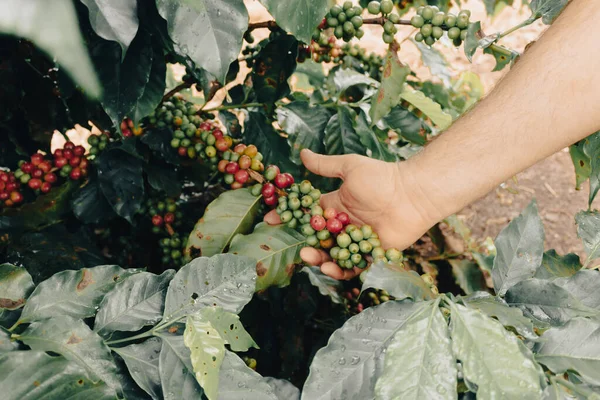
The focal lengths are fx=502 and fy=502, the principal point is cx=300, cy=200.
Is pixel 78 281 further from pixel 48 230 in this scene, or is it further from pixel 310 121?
pixel 310 121

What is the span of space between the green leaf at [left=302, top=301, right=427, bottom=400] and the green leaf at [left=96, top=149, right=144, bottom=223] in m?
0.90

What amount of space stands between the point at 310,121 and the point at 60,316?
1.08 m

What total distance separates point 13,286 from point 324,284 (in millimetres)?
909

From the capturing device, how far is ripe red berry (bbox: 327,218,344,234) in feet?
4.14

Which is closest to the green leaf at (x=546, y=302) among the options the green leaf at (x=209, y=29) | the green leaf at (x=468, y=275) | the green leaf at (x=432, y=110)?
the green leaf at (x=209, y=29)

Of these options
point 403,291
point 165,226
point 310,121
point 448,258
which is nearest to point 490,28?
point 448,258

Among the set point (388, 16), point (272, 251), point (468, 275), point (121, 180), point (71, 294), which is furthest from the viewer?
point (468, 275)

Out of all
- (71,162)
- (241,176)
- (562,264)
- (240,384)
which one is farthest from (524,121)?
(71,162)

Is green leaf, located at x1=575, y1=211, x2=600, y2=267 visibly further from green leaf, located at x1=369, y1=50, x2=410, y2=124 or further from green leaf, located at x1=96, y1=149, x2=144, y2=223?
green leaf, located at x1=96, y1=149, x2=144, y2=223

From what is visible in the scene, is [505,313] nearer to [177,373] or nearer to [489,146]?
[177,373]

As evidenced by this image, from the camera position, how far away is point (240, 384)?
772 millimetres

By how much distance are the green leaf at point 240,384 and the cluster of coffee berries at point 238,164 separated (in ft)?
Result: 2.21

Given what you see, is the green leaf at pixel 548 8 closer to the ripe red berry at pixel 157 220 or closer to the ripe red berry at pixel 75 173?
the ripe red berry at pixel 157 220

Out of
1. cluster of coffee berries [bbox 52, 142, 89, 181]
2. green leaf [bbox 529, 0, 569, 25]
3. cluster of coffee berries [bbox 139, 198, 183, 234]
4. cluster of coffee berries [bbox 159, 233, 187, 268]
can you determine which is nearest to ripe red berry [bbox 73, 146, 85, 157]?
cluster of coffee berries [bbox 52, 142, 89, 181]
